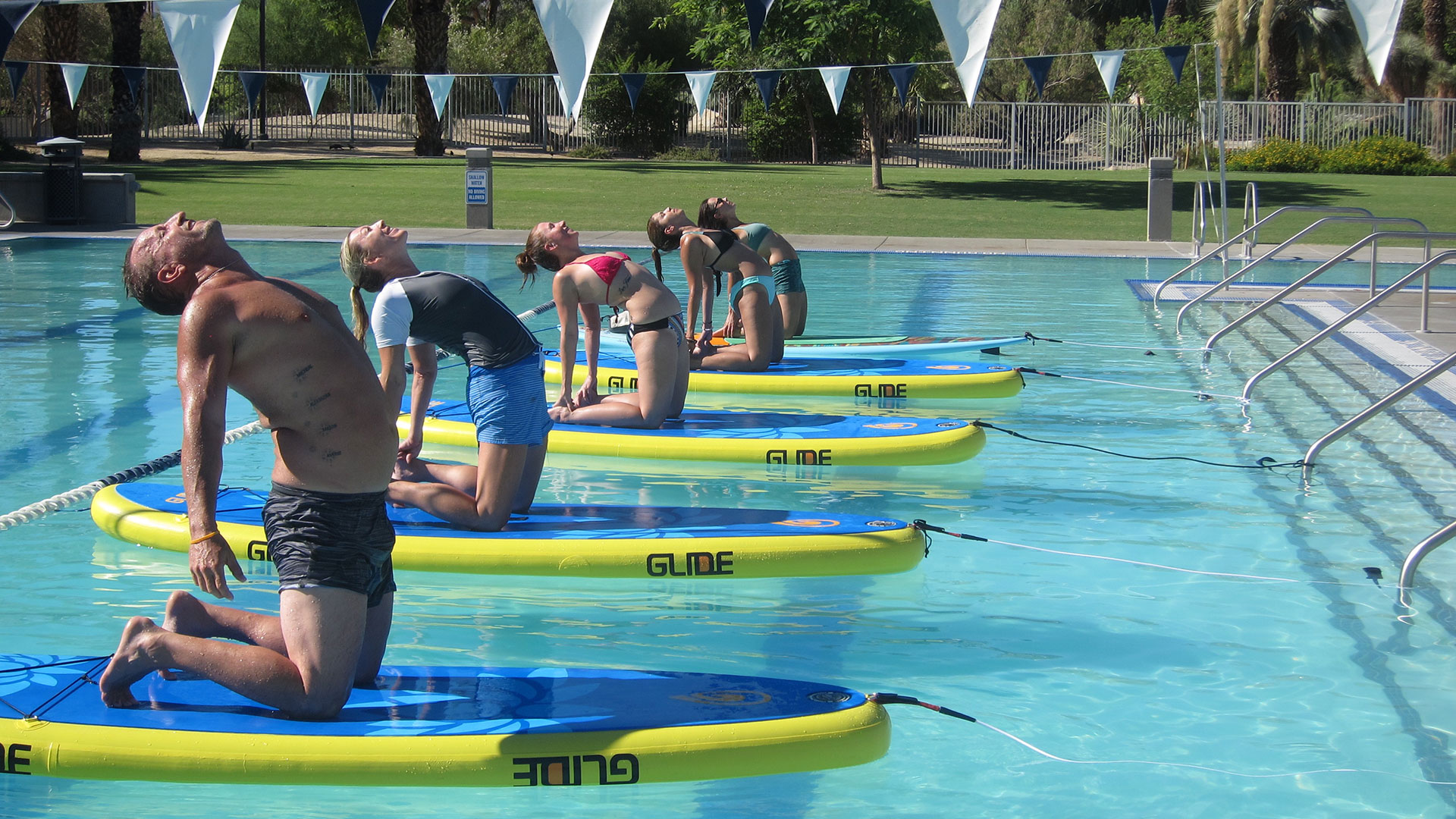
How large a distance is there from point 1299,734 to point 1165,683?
0.52 metres

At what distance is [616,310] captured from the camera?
8.06m

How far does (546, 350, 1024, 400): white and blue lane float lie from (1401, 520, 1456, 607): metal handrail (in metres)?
4.02

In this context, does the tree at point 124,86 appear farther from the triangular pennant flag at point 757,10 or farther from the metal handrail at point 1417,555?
the metal handrail at point 1417,555

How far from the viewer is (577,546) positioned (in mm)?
5617

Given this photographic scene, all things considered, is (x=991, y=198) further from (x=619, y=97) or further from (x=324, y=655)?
(x=324, y=655)

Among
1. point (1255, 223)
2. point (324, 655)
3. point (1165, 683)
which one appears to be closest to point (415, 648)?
point (324, 655)

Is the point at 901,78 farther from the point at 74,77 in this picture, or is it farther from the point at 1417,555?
the point at 1417,555

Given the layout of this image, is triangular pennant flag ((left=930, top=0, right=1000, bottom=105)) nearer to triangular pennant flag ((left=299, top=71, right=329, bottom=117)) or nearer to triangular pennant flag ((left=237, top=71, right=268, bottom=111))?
triangular pennant flag ((left=299, top=71, right=329, bottom=117))

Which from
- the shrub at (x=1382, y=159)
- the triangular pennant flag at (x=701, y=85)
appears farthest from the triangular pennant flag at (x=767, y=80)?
the shrub at (x=1382, y=159)

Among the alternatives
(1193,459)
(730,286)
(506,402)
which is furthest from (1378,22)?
(506,402)

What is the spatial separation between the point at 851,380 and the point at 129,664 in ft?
20.5

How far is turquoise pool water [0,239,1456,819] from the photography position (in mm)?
4047

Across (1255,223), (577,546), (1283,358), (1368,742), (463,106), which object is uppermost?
(463,106)

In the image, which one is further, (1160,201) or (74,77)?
(74,77)
